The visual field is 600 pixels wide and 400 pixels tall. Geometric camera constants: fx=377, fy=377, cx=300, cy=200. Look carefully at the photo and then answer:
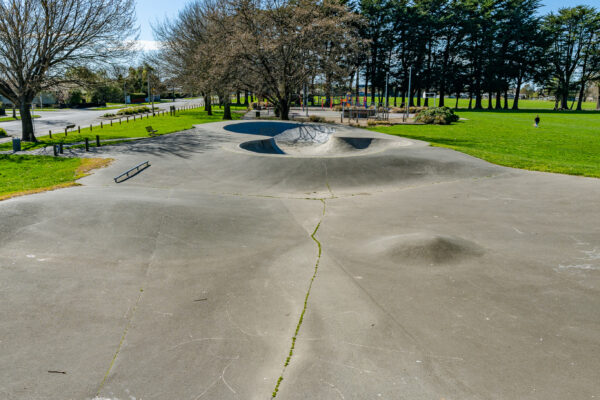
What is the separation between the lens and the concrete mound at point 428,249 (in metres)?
7.97

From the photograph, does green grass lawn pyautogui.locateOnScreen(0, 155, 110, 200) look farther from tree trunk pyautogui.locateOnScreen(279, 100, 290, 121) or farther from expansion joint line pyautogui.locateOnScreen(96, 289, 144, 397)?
tree trunk pyautogui.locateOnScreen(279, 100, 290, 121)

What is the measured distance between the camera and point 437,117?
4250 centimetres

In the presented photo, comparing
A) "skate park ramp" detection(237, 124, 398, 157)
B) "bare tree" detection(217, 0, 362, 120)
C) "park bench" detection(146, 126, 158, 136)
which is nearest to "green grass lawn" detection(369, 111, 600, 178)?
"skate park ramp" detection(237, 124, 398, 157)

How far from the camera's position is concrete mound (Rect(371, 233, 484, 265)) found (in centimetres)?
797

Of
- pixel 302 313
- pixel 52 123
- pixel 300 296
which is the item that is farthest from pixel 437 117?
pixel 52 123

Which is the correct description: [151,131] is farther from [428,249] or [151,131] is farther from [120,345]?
[120,345]

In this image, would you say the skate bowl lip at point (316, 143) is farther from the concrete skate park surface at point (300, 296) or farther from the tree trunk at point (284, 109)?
the tree trunk at point (284, 109)

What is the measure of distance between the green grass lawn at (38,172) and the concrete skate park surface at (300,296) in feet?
10.9

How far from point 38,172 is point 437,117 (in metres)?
38.2

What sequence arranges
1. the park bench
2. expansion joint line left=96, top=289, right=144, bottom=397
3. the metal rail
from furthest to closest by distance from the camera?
the park bench < the metal rail < expansion joint line left=96, top=289, right=144, bottom=397

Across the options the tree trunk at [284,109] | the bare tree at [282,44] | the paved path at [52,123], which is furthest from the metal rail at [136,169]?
the tree trunk at [284,109]

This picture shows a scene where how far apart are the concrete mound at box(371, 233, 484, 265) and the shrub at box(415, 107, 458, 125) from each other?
36.6m

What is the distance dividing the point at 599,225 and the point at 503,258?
3.51 metres

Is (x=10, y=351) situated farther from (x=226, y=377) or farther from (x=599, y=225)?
(x=599, y=225)
